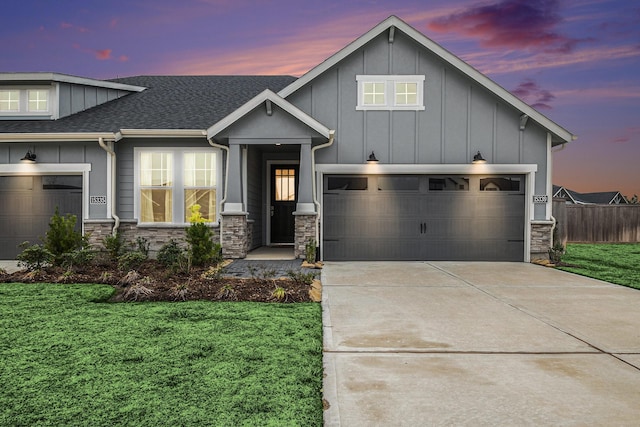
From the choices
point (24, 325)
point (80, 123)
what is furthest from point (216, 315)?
point (80, 123)

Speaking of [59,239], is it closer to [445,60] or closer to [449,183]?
[449,183]

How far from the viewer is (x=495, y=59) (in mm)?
→ 17281

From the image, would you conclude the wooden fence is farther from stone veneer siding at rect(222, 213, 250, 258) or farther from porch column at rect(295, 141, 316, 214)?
stone veneer siding at rect(222, 213, 250, 258)

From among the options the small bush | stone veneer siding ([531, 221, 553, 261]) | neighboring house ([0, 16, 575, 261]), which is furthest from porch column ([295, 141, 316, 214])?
stone veneer siding ([531, 221, 553, 261])

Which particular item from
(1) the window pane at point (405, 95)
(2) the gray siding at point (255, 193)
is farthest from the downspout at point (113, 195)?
(1) the window pane at point (405, 95)

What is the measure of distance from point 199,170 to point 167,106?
9.51 feet

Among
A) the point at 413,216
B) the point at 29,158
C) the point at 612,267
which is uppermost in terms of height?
the point at 29,158

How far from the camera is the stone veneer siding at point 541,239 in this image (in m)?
11.1

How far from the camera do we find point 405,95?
11.1 metres

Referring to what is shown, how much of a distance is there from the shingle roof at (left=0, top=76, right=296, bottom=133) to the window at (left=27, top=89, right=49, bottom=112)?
1.74 feet

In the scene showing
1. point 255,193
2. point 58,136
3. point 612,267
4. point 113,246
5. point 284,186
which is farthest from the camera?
point 284,186

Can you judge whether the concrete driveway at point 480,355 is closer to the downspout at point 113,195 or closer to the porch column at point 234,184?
the porch column at point 234,184

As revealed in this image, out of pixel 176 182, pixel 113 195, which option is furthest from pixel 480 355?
pixel 113 195

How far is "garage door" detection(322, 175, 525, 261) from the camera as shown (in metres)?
11.1
